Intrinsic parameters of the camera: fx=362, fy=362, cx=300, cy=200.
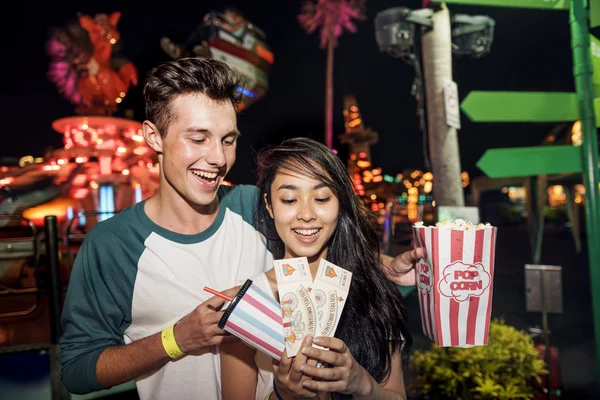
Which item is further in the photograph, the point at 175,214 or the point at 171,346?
the point at 175,214

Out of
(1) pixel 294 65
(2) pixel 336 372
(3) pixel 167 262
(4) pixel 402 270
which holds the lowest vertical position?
(2) pixel 336 372

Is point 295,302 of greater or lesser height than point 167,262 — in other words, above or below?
below

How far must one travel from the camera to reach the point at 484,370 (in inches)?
131

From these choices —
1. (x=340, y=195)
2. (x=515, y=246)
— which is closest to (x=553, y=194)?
(x=515, y=246)

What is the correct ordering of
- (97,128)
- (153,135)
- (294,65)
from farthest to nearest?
(294,65) → (97,128) → (153,135)

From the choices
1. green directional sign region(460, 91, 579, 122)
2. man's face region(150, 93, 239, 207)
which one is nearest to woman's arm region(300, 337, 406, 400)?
man's face region(150, 93, 239, 207)

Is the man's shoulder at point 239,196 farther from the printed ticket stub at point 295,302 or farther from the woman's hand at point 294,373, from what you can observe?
the woman's hand at point 294,373

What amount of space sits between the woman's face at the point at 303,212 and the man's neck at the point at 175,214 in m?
0.49

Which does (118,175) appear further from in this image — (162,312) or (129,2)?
(162,312)

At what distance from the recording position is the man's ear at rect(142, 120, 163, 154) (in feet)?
5.83

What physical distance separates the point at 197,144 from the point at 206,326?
2.70 ft

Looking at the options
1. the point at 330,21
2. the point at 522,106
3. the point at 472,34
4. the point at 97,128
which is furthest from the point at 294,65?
the point at 522,106

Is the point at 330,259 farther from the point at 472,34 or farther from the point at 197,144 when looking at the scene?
the point at 472,34

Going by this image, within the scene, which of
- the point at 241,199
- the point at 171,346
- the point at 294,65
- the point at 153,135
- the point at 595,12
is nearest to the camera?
the point at 171,346
